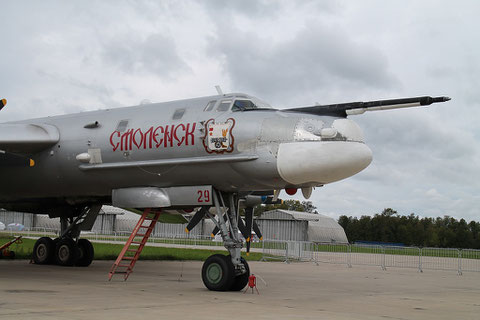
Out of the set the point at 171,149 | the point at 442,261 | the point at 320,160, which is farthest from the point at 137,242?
the point at 442,261

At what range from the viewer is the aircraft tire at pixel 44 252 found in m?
17.8

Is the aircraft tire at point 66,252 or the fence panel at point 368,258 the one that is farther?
the fence panel at point 368,258

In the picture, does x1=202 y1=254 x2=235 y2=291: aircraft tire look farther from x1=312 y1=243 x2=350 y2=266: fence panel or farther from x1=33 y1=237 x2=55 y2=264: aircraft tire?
x1=312 y1=243 x2=350 y2=266: fence panel

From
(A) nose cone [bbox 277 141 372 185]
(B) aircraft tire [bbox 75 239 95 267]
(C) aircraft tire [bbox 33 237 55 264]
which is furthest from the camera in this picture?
(C) aircraft tire [bbox 33 237 55 264]

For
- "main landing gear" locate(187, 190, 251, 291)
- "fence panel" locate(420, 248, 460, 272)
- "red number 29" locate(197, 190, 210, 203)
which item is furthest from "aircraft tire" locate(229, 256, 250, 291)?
"fence panel" locate(420, 248, 460, 272)

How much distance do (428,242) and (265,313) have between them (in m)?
77.1

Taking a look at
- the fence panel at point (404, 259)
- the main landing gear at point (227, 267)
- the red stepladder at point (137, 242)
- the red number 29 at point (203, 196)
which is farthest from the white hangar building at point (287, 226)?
the main landing gear at point (227, 267)

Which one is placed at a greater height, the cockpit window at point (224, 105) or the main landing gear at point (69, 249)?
the cockpit window at point (224, 105)

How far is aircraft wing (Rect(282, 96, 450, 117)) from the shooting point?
10780mm

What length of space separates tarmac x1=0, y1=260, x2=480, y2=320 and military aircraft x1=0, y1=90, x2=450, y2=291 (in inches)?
53.1

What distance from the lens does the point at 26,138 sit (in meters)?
13.5

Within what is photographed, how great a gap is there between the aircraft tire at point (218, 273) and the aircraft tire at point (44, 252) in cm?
825

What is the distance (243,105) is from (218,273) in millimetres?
3582

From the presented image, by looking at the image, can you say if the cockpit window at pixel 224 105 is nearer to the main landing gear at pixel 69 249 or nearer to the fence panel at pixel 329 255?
the main landing gear at pixel 69 249
